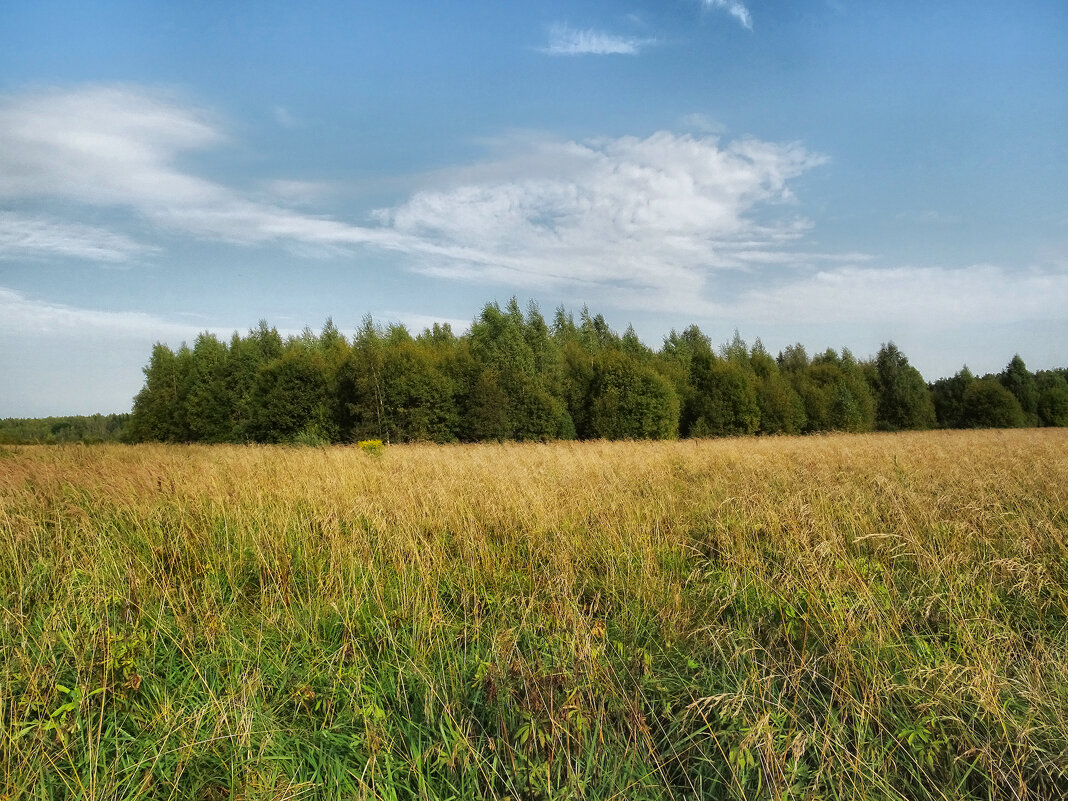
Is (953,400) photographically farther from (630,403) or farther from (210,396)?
(210,396)

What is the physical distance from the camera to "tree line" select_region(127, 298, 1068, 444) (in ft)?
101

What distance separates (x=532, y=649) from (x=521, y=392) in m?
28.5

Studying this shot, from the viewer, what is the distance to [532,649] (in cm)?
322

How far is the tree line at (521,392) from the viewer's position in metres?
30.6

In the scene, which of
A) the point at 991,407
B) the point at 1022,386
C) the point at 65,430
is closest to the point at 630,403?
the point at 65,430

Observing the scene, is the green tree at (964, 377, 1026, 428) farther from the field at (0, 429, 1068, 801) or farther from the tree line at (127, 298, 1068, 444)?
the field at (0, 429, 1068, 801)

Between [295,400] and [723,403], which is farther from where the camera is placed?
[723,403]

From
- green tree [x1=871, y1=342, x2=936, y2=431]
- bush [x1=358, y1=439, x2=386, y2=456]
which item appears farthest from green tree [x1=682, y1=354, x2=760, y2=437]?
bush [x1=358, y1=439, x2=386, y2=456]

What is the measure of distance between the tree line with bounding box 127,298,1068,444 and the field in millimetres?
17859

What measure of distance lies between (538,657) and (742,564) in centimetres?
186

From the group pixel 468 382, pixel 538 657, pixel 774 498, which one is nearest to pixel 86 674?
pixel 538 657

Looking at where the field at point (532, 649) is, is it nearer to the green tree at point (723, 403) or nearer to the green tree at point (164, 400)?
the green tree at point (723, 403)

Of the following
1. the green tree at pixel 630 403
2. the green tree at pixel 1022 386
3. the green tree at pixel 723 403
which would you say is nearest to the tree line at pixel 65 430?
the green tree at pixel 630 403

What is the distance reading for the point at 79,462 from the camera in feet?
31.1
